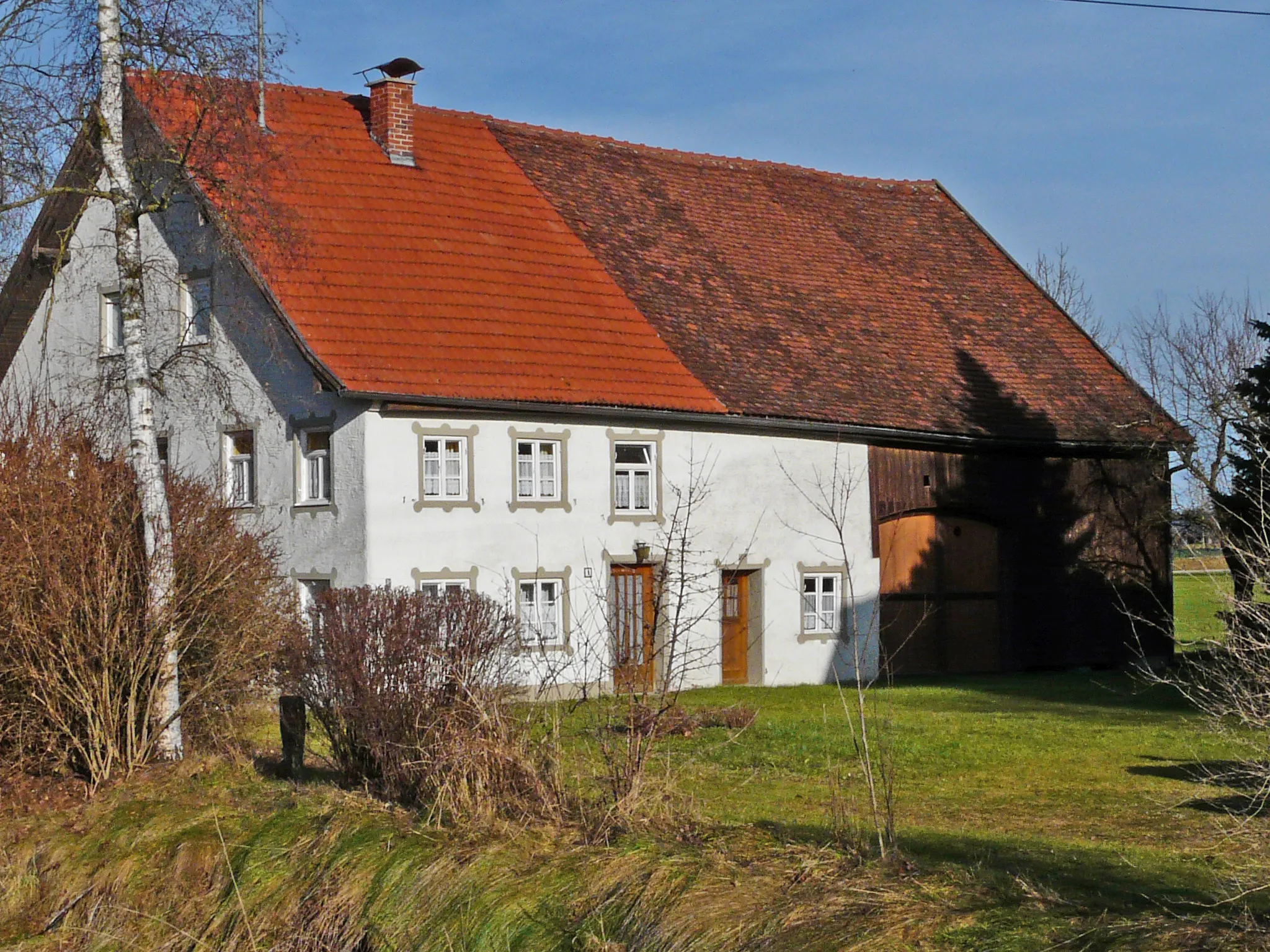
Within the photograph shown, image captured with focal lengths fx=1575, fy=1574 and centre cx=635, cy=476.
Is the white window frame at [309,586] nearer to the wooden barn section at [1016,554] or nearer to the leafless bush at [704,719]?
the leafless bush at [704,719]

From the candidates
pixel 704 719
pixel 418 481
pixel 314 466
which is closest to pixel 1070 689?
pixel 704 719

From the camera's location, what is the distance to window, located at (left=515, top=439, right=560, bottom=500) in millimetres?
22094

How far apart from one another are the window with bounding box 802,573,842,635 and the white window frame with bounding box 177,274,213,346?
9.95 m

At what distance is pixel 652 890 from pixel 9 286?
2147 cm

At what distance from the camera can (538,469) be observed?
73.0ft

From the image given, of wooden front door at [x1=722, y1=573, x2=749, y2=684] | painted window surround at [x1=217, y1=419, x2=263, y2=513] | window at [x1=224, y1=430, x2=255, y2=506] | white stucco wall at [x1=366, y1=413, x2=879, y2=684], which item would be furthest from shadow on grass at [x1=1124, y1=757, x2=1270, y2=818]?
window at [x1=224, y1=430, x2=255, y2=506]

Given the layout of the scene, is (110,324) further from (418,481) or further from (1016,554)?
(1016,554)

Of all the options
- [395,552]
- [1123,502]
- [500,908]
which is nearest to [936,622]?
[1123,502]

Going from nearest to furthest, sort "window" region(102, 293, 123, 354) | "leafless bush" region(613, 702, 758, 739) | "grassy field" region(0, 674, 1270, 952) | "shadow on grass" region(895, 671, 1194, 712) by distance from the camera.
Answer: "grassy field" region(0, 674, 1270, 952) → "leafless bush" region(613, 702, 758, 739) → "shadow on grass" region(895, 671, 1194, 712) → "window" region(102, 293, 123, 354)

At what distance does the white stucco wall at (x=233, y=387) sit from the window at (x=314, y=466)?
6.2 inches

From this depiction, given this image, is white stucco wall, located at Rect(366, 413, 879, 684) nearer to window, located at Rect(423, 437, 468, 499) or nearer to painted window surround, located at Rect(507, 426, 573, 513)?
painted window surround, located at Rect(507, 426, 573, 513)

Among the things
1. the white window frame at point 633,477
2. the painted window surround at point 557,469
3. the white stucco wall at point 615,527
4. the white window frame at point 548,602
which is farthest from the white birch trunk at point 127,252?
the white window frame at point 633,477

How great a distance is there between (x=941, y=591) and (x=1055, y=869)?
58.5 feet

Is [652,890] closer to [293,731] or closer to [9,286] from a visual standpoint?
[293,731]
